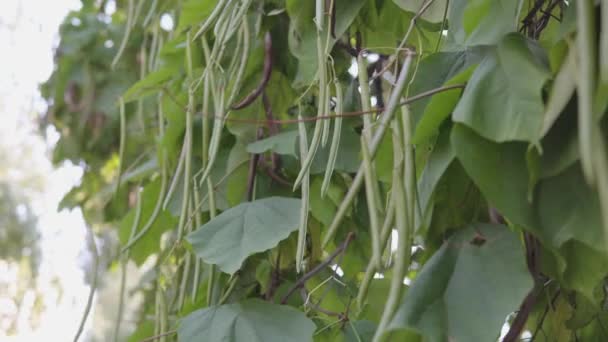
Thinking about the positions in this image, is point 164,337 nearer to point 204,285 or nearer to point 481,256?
point 204,285

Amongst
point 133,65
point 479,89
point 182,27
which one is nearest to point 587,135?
point 479,89

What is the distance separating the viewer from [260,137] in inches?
31.9

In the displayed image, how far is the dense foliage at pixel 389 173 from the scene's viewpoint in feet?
1.42

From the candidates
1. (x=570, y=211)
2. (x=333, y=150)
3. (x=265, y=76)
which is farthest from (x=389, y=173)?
(x=265, y=76)

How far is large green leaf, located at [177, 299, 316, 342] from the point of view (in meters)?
0.63

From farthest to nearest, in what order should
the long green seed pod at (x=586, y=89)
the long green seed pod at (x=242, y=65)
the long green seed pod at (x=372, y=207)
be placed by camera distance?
1. the long green seed pod at (x=242, y=65)
2. the long green seed pod at (x=372, y=207)
3. the long green seed pod at (x=586, y=89)

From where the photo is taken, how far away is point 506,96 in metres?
0.45

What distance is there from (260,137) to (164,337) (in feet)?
0.75

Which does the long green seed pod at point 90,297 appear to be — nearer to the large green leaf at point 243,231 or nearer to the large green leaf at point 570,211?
the large green leaf at point 243,231

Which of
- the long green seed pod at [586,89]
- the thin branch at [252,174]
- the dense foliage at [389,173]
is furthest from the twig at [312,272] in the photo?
the long green seed pod at [586,89]

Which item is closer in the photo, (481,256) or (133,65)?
(481,256)

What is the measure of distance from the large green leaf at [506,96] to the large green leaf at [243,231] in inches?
9.0

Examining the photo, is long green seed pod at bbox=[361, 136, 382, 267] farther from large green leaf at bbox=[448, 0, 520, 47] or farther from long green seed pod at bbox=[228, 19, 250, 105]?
long green seed pod at bbox=[228, 19, 250, 105]

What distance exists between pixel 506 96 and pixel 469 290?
12 centimetres
